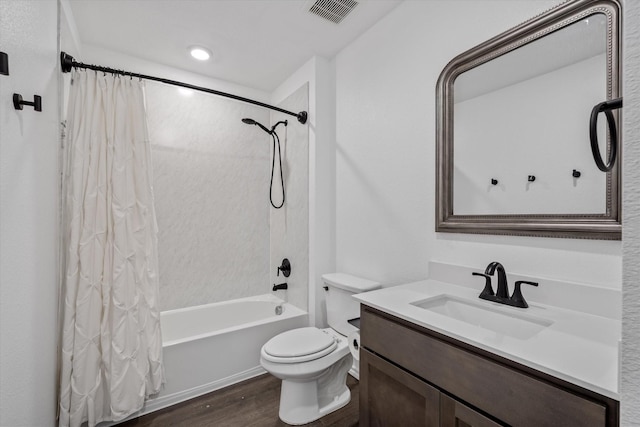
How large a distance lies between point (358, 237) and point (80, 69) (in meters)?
2.04

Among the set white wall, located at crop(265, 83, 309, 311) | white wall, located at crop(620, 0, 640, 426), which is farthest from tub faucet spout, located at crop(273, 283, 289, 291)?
white wall, located at crop(620, 0, 640, 426)

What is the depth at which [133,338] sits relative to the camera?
66.4 inches

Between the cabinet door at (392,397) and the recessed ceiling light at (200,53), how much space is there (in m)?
2.43

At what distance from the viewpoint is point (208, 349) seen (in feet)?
6.54

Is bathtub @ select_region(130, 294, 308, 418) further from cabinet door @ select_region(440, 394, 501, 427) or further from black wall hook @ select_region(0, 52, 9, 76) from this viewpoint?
black wall hook @ select_region(0, 52, 9, 76)

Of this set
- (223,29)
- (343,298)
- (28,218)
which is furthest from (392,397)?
(223,29)

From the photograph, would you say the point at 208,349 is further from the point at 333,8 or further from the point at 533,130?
the point at 333,8

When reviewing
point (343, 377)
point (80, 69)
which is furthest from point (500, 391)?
point (80, 69)

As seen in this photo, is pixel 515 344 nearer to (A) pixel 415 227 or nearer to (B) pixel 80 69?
(A) pixel 415 227

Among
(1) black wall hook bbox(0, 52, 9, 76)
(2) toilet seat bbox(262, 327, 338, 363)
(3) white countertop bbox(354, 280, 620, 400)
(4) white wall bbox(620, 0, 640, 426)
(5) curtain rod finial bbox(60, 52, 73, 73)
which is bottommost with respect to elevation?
(2) toilet seat bbox(262, 327, 338, 363)

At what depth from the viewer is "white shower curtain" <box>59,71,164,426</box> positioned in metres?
1.56

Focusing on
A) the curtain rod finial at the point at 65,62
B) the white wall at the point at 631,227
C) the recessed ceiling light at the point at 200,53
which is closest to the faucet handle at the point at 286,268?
the recessed ceiling light at the point at 200,53

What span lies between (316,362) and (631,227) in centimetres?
155

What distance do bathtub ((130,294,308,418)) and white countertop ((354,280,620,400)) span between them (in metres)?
1.28
